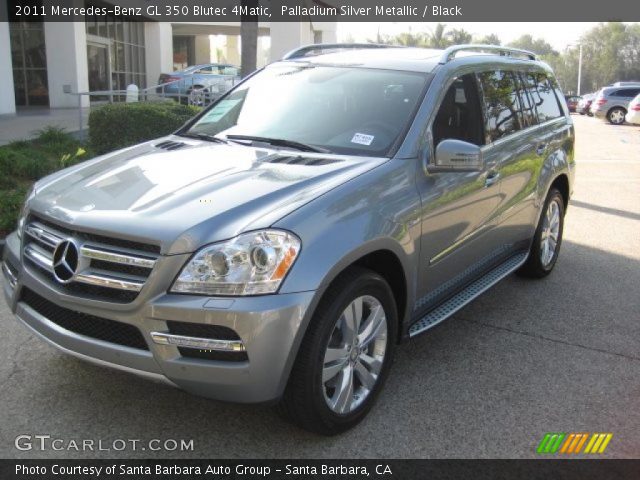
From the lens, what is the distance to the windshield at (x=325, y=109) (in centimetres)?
391

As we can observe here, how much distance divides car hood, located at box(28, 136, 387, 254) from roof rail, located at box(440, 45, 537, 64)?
4.04 ft

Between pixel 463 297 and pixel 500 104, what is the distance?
4.86ft

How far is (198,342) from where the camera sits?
276cm

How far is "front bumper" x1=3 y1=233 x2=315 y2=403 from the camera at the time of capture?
8.96 feet

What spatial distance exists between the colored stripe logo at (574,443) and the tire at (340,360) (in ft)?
2.80

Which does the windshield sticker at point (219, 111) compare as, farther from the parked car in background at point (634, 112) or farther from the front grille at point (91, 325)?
the parked car in background at point (634, 112)

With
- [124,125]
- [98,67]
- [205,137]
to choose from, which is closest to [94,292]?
[205,137]

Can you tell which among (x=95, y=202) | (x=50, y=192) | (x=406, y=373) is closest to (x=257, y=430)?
(x=406, y=373)

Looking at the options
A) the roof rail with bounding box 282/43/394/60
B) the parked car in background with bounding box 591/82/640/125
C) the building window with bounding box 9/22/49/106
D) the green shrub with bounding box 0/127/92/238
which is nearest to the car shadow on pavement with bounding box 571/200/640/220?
the roof rail with bounding box 282/43/394/60

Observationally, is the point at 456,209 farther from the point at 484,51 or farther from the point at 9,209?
the point at 9,209

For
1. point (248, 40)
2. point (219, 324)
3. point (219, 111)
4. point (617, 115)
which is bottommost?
point (617, 115)

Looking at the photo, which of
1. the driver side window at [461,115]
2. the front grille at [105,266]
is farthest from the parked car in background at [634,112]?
the front grille at [105,266]

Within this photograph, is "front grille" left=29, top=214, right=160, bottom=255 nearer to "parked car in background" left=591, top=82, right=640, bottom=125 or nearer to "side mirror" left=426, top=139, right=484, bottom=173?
"side mirror" left=426, top=139, right=484, bottom=173

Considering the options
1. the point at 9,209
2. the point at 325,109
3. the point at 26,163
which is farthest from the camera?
the point at 26,163
